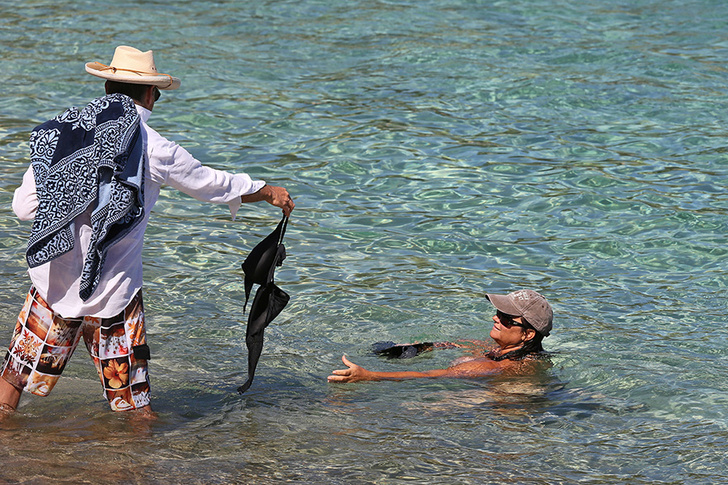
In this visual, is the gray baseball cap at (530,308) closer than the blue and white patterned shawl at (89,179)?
No

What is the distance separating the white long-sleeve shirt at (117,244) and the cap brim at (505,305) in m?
2.18

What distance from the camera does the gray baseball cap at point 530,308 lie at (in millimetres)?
Answer: 6031

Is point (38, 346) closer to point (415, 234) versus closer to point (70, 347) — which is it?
point (70, 347)

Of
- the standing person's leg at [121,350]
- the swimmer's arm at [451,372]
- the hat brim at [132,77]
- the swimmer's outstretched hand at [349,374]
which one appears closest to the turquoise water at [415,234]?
the swimmer's arm at [451,372]

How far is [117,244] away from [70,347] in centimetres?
64

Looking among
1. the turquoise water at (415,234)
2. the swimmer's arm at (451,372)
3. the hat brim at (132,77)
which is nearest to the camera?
the hat brim at (132,77)

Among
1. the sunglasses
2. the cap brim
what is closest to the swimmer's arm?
the sunglasses

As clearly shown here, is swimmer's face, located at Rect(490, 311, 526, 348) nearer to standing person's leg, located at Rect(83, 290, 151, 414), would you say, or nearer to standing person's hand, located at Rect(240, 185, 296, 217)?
standing person's hand, located at Rect(240, 185, 296, 217)

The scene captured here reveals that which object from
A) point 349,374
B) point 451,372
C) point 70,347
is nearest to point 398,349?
point 451,372

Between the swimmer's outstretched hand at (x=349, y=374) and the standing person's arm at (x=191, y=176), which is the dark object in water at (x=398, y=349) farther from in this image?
the standing person's arm at (x=191, y=176)

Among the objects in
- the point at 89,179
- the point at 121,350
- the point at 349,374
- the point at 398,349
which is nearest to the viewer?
the point at 89,179

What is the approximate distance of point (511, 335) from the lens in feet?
20.1

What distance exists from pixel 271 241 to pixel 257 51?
32.3ft

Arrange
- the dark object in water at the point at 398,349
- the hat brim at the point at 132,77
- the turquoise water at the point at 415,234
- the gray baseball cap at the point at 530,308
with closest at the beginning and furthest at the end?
the hat brim at the point at 132,77 < the turquoise water at the point at 415,234 < the gray baseball cap at the point at 530,308 < the dark object in water at the point at 398,349
